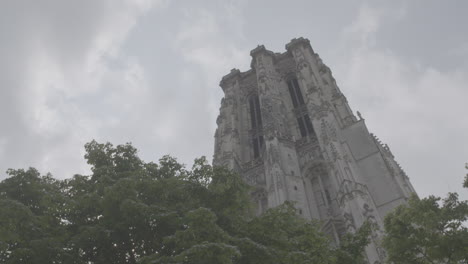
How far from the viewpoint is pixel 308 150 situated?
97.5ft

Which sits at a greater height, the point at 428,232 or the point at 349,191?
the point at 349,191

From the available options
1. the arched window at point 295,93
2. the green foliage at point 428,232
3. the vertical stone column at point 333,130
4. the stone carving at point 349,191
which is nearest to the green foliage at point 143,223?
Result: the green foliage at point 428,232

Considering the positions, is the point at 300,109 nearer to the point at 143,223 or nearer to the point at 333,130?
the point at 333,130

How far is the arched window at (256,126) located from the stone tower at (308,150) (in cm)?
9

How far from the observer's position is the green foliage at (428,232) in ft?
38.1

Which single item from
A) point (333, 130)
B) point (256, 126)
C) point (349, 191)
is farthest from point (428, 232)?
point (256, 126)

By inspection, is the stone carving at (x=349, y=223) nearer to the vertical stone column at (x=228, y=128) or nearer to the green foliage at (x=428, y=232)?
the green foliage at (x=428, y=232)

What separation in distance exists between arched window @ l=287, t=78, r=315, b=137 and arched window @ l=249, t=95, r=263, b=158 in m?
3.42

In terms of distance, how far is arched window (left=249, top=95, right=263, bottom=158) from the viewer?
3429 cm

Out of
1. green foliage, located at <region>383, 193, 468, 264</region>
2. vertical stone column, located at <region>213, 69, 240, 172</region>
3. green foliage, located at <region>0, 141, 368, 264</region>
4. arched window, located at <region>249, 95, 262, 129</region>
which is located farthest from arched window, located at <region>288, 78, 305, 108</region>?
green foliage, located at <region>0, 141, 368, 264</region>

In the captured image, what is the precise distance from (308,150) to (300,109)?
686cm

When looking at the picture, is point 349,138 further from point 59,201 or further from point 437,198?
point 59,201

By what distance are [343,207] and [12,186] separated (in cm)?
1681

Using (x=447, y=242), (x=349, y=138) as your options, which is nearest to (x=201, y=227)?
(x=447, y=242)
